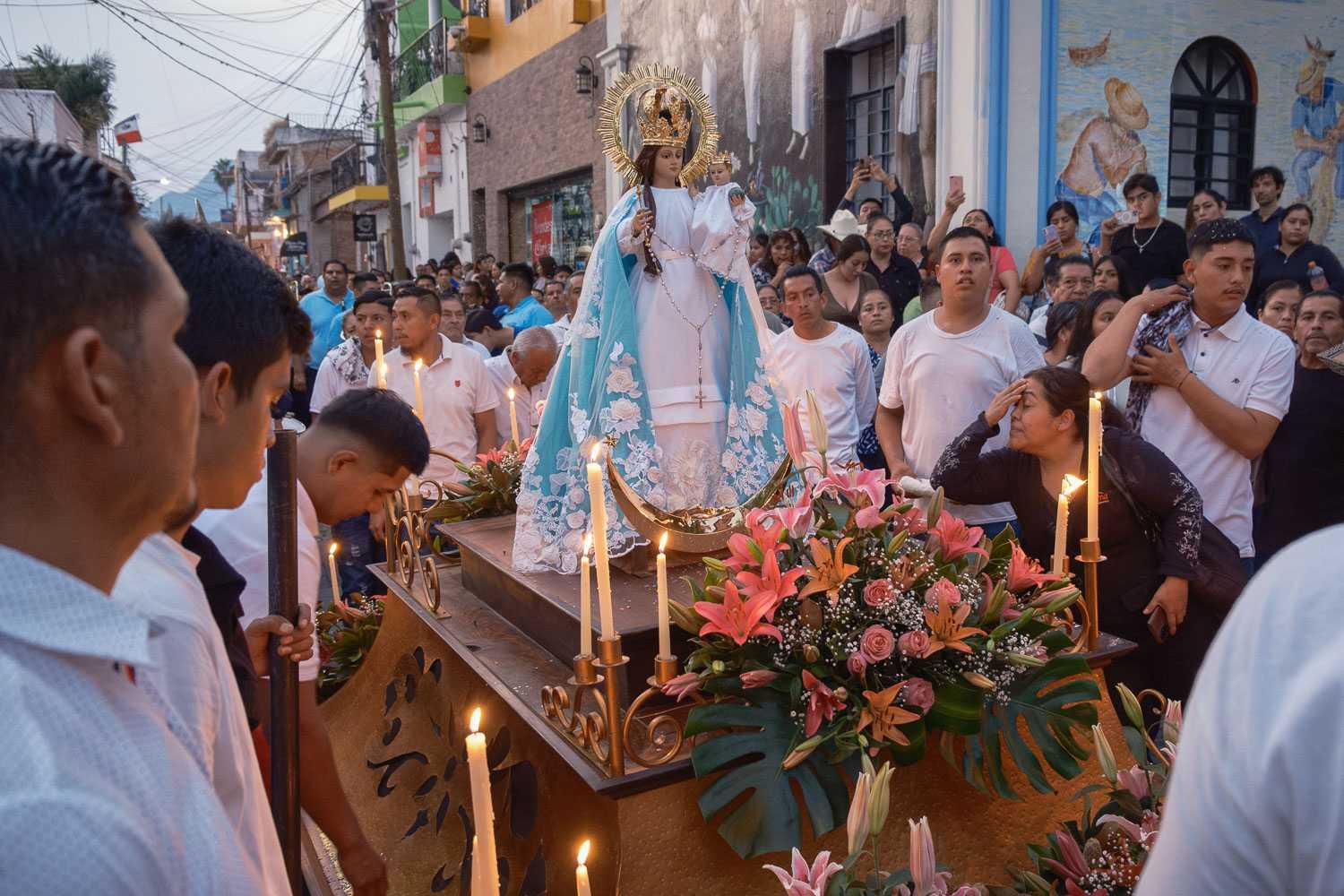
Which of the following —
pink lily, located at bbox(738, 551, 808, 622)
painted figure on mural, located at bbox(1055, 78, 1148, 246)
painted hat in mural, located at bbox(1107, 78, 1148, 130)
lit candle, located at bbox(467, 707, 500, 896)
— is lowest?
pink lily, located at bbox(738, 551, 808, 622)

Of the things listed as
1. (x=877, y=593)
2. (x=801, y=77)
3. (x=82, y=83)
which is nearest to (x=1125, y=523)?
(x=877, y=593)

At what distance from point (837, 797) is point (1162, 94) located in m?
8.02

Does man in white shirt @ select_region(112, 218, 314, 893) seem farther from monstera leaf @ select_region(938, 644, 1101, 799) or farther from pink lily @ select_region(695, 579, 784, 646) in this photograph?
monstera leaf @ select_region(938, 644, 1101, 799)

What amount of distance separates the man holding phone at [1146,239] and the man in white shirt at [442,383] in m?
4.09

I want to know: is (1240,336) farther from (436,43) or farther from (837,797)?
(436,43)

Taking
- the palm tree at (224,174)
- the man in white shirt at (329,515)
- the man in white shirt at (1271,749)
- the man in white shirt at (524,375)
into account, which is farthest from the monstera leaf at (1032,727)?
the palm tree at (224,174)

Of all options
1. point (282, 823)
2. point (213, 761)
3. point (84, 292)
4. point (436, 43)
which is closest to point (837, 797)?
point (282, 823)

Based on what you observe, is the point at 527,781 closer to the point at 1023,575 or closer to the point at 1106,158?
the point at 1023,575

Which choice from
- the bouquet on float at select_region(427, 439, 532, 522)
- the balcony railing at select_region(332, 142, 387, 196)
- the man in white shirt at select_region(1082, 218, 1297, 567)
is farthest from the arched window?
the balcony railing at select_region(332, 142, 387, 196)

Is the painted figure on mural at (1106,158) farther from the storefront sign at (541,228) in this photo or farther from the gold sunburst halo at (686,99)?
the storefront sign at (541,228)

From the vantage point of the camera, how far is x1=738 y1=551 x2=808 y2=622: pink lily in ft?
7.49

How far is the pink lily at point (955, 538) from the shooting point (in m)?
2.49

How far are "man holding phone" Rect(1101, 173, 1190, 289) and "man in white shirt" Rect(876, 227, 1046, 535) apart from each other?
10.3ft

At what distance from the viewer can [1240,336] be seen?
3600 millimetres
